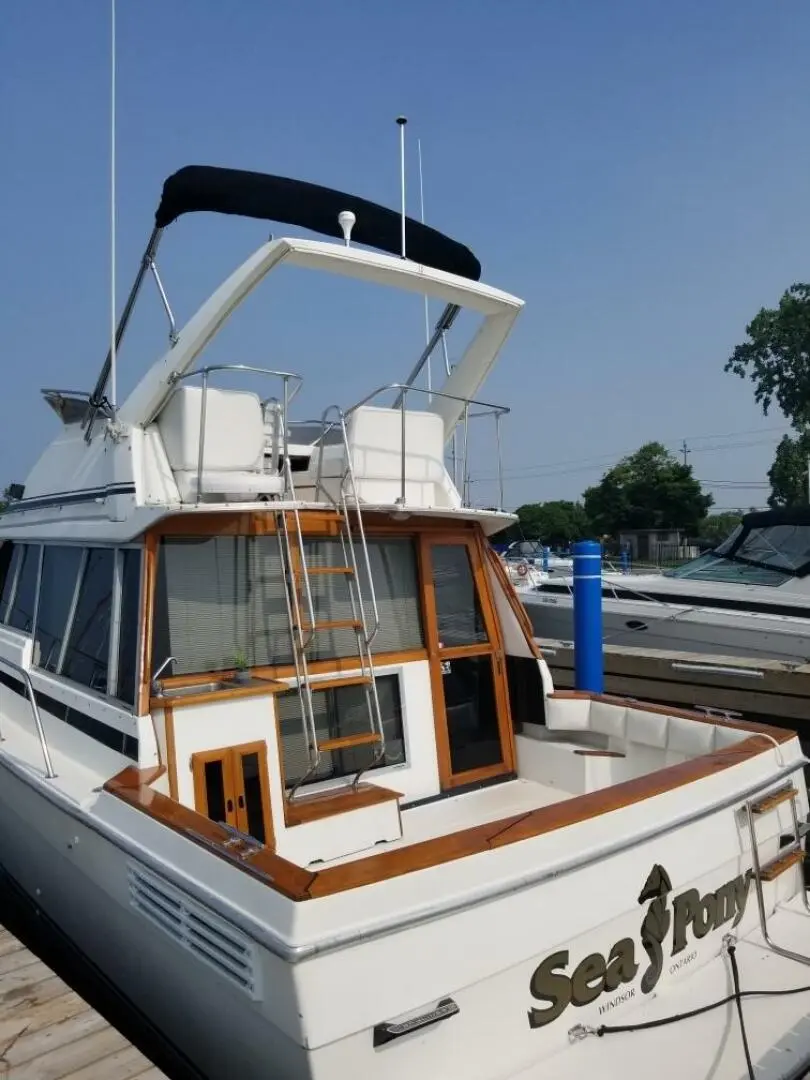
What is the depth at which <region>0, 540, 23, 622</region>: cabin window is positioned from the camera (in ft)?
20.1

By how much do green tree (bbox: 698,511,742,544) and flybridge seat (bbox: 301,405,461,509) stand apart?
4037 centimetres

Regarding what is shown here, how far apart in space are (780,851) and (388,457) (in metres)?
2.75

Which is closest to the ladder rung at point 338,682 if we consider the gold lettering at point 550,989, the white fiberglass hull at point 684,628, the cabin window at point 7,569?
the gold lettering at point 550,989

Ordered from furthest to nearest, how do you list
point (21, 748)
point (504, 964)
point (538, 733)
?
point (538, 733)
point (21, 748)
point (504, 964)

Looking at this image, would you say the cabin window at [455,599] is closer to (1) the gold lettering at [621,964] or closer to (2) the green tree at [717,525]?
(1) the gold lettering at [621,964]

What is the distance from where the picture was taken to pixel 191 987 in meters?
2.95

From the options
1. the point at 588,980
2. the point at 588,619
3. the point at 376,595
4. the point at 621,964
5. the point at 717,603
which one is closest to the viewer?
the point at 588,980

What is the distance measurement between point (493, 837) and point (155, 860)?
1206mm

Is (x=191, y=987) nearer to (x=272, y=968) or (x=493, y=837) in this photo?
(x=272, y=968)

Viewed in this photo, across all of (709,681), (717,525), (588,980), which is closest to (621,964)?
(588,980)

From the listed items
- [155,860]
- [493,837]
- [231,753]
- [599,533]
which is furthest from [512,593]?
[599,533]

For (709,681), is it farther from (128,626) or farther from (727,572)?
(128,626)

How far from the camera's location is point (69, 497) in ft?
16.5

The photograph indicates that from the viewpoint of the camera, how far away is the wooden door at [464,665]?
489 centimetres
